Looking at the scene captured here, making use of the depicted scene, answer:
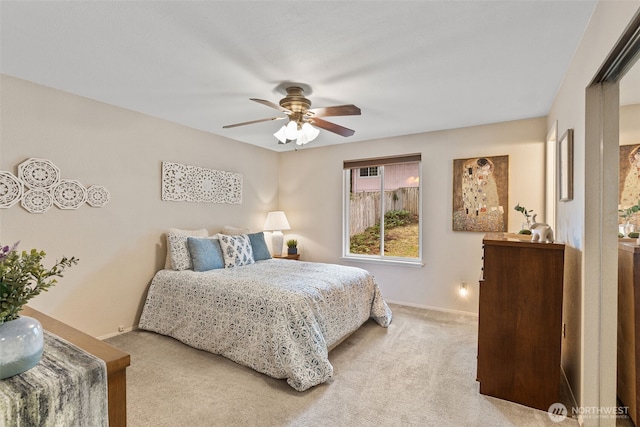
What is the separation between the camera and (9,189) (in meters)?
2.44

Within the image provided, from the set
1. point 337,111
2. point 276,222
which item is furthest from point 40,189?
point 276,222

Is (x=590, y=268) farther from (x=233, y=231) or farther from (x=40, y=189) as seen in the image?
(x=40, y=189)

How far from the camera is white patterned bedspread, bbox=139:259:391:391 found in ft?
7.52

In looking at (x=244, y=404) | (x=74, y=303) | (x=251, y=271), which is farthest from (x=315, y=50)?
(x=74, y=303)

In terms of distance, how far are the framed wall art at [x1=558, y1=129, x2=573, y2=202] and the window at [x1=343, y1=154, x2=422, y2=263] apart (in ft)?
5.81

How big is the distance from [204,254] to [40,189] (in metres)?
1.51

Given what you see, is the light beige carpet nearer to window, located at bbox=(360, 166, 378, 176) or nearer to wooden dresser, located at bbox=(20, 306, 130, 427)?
wooden dresser, located at bbox=(20, 306, 130, 427)

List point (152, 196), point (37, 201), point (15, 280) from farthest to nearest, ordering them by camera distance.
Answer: point (152, 196) → point (37, 201) → point (15, 280)

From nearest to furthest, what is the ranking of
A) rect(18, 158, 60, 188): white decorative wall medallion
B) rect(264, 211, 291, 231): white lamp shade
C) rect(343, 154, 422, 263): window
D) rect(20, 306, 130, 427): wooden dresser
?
rect(20, 306, 130, 427): wooden dresser
rect(18, 158, 60, 188): white decorative wall medallion
rect(343, 154, 422, 263): window
rect(264, 211, 291, 231): white lamp shade

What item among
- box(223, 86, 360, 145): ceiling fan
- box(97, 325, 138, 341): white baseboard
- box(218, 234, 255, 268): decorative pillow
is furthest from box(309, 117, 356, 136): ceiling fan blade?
box(97, 325, 138, 341): white baseboard

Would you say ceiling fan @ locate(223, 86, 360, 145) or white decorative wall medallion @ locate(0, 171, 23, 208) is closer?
white decorative wall medallion @ locate(0, 171, 23, 208)

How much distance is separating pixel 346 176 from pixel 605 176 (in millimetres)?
3270

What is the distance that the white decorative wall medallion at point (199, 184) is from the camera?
361cm
